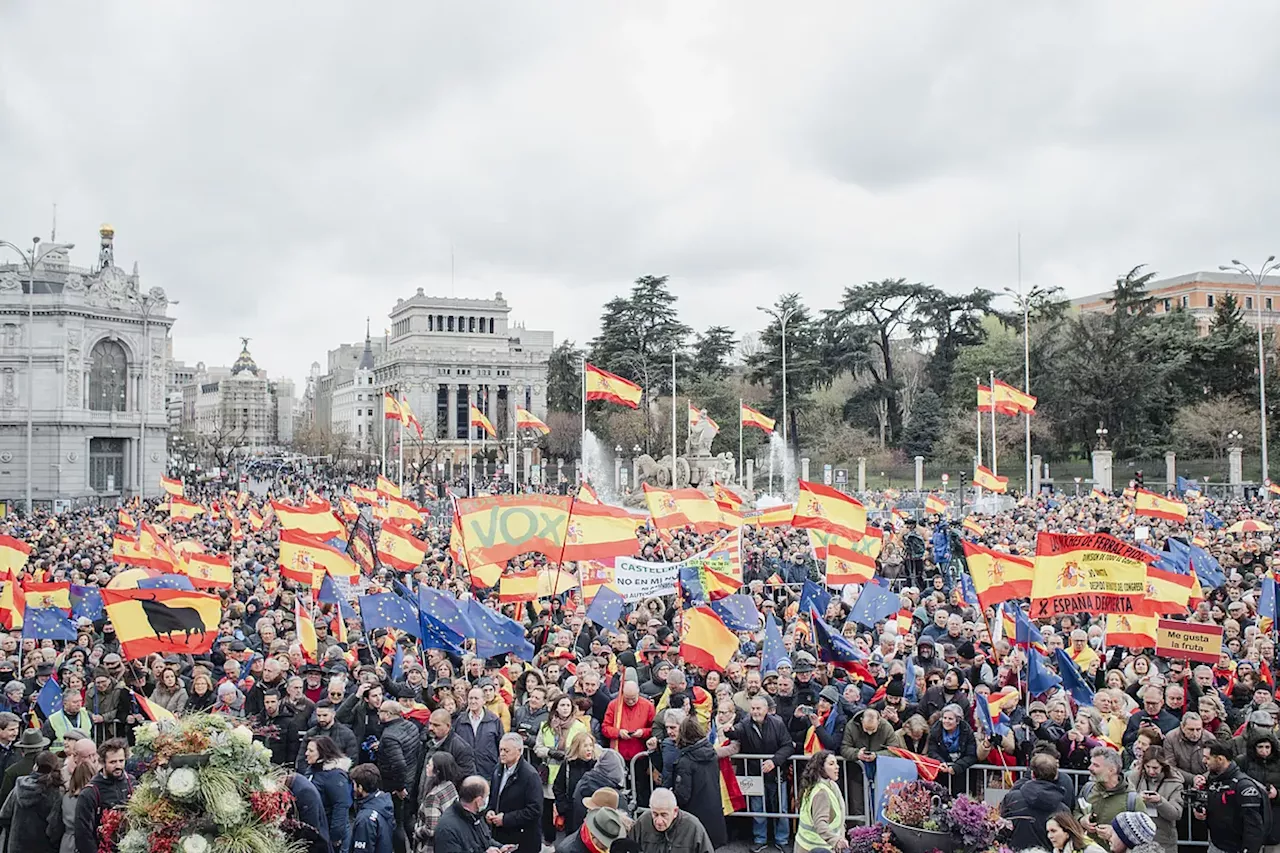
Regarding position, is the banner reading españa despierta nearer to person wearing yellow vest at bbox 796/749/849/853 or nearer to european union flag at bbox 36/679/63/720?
person wearing yellow vest at bbox 796/749/849/853

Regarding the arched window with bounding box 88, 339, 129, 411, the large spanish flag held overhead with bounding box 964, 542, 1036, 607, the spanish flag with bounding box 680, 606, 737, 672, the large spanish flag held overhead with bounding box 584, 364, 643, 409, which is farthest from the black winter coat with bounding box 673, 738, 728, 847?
the arched window with bounding box 88, 339, 129, 411

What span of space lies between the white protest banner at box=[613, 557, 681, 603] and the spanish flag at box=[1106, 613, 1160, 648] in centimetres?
471

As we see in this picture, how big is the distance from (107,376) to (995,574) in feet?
187

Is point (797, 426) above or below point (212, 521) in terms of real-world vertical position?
above

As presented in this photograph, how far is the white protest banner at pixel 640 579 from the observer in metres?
13.1

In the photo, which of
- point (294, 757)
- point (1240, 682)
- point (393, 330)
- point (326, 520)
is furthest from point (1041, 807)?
point (393, 330)

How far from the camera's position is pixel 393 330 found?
11912 centimetres

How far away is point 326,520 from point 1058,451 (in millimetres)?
47770

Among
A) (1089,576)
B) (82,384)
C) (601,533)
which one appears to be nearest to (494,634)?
(601,533)

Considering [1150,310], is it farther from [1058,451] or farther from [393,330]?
[393,330]

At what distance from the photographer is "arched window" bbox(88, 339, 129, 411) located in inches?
2319

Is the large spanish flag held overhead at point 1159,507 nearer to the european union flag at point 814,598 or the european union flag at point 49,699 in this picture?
the european union flag at point 814,598

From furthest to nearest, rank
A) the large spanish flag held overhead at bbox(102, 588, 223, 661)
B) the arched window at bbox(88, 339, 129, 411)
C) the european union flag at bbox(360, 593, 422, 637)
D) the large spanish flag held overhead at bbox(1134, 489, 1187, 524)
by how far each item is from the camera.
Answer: the arched window at bbox(88, 339, 129, 411) → the large spanish flag held overhead at bbox(1134, 489, 1187, 524) → the european union flag at bbox(360, 593, 422, 637) → the large spanish flag held overhead at bbox(102, 588, 223, 661)

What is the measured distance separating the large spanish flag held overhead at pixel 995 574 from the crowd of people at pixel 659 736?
1.69 ft
